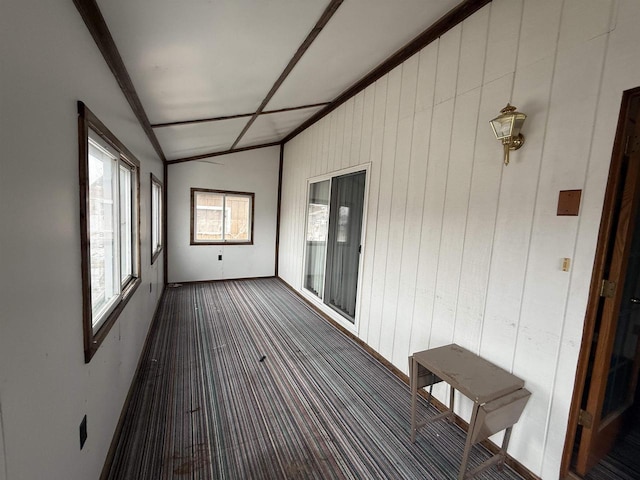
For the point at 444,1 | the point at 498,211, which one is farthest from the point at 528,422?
the point at 444,1

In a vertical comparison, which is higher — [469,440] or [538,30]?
[538,30]

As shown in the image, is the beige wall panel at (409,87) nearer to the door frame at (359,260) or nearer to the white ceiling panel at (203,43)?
the door frame at (359,260)

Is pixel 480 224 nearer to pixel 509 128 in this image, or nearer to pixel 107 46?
pixel 509 128

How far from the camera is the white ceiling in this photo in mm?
1478

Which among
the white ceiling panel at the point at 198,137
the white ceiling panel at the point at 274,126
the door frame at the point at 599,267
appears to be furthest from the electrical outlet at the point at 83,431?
the white ceiling panel at the point at 274,126

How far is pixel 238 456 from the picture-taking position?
5.56 feet

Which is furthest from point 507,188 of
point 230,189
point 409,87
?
point 230,189

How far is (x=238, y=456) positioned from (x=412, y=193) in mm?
2305

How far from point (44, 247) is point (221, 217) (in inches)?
188

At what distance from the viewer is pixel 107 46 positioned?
59.1 inches

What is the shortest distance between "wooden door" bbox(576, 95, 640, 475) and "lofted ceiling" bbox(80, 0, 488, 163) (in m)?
1.45

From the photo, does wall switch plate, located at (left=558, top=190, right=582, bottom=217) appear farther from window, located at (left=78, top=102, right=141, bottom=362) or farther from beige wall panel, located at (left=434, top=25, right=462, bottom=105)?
window, located at (left=78, top=102, right=141, bottom=362)

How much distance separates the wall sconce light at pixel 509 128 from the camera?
5.30 ft

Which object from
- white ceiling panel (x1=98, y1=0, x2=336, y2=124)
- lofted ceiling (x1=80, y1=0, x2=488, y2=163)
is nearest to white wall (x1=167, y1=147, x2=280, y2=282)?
lofted ceiling (x1=80, y1=0, x2=488, y2=163)
